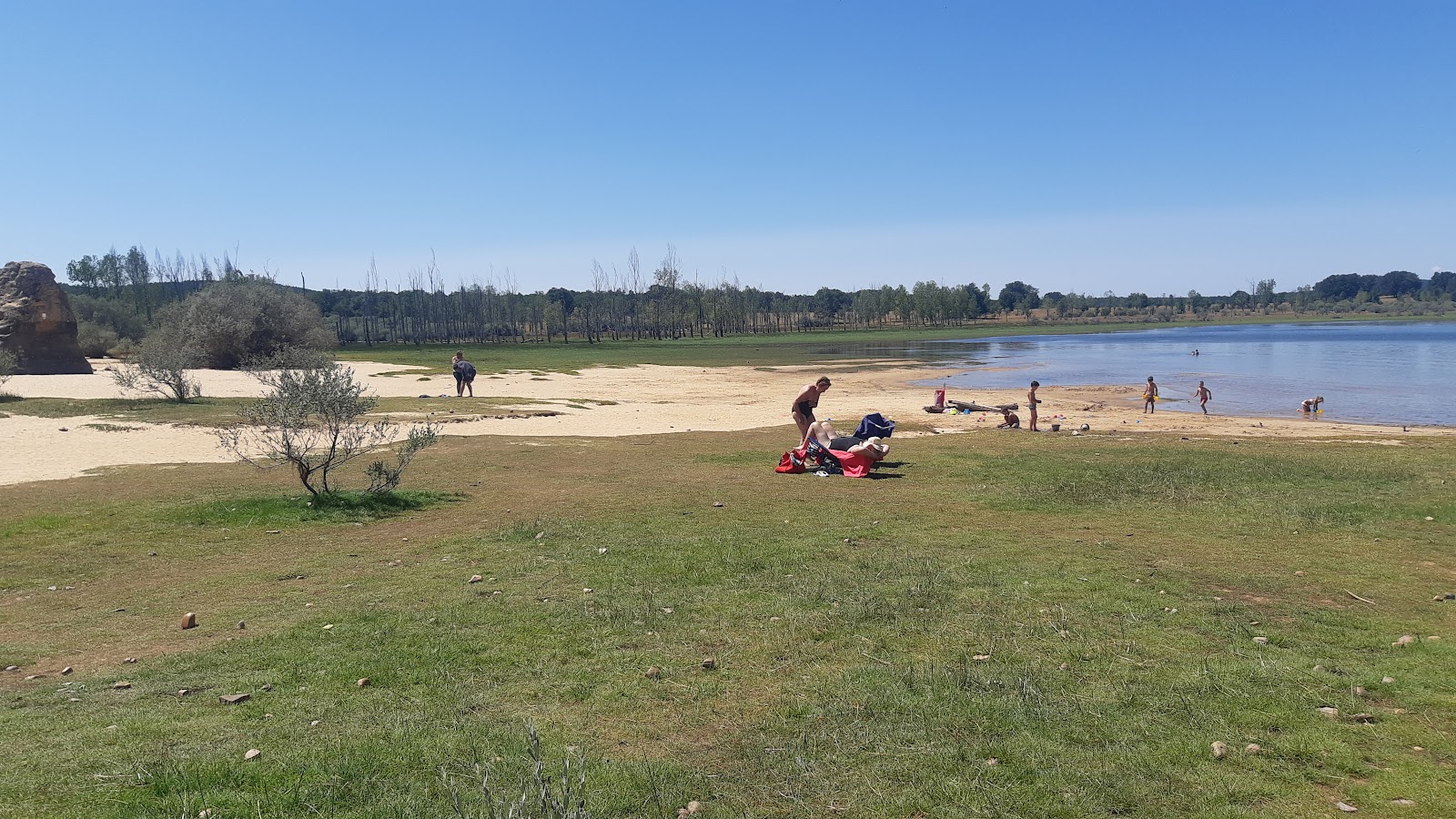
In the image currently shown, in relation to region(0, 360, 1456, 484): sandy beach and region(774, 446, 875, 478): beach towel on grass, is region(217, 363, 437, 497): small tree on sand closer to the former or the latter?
region(0, 360, 1456, 484): sandy beach

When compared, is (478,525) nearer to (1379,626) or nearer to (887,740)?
(887,740)

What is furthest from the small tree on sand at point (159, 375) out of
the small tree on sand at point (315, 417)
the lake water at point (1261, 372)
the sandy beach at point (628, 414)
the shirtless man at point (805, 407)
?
the lake water at point (1261, 372)

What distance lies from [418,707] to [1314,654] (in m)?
6.78

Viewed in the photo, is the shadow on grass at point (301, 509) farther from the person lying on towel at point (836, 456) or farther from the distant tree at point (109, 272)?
the distant tree at point (109, 272)

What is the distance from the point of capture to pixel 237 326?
58500mm

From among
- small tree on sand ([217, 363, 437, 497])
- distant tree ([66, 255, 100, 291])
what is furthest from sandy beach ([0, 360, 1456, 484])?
distant tree ([66, 255, 100, 291])

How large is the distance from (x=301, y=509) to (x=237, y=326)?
51419 millimetres

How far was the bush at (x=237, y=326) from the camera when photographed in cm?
5784

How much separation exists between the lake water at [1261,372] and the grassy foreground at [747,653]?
1031 inches

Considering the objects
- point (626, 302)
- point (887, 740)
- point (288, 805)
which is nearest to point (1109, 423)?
point (887, 740)

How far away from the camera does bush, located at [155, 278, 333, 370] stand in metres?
57.8

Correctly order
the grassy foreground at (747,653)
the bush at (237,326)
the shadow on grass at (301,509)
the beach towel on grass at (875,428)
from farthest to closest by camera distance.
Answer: the bush at (237,326), the beach towel on grass at (875,428), the shadow on grass at (301,509), the grassy foreground at (747,653)

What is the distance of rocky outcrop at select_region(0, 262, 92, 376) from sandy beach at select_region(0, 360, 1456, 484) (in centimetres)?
190

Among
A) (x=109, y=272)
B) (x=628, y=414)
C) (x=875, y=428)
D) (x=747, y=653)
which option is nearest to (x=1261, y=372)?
(x=628, y=414)
